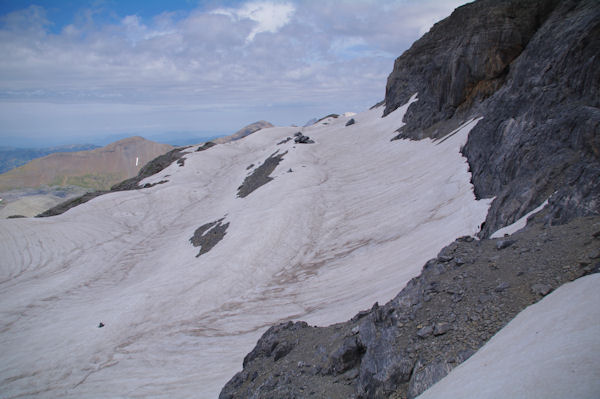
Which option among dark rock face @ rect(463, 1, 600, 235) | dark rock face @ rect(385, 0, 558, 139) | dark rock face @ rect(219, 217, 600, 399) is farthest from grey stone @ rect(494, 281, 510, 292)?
dark rock face @ rect(385, 0, 558, 139)

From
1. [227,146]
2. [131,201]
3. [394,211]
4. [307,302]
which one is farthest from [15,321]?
[227,146]

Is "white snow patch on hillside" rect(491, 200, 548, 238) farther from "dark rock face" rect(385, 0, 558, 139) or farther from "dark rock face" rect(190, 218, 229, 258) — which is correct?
"dark rock face" rect(385, 0, 558, 139)

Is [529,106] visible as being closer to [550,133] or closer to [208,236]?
[550,133]

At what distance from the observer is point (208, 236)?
33.0 metres

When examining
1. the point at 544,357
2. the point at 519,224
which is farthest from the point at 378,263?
the point at 544,357

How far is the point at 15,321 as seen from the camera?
25594mm

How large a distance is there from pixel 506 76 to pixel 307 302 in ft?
91.0

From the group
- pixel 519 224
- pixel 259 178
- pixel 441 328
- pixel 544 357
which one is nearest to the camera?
pixel 544 357

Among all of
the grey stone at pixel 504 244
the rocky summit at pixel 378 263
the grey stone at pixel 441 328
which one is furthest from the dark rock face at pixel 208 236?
the grey stone at pixel 441 328

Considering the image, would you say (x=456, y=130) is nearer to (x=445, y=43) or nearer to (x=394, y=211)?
(x=394, y=211)

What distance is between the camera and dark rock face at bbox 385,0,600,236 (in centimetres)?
1245

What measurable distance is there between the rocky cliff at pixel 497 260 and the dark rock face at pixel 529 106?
2.7 inches

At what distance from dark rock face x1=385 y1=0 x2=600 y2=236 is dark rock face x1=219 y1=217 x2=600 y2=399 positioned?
2.37 meters

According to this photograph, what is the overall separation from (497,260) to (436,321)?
2.57 metres
